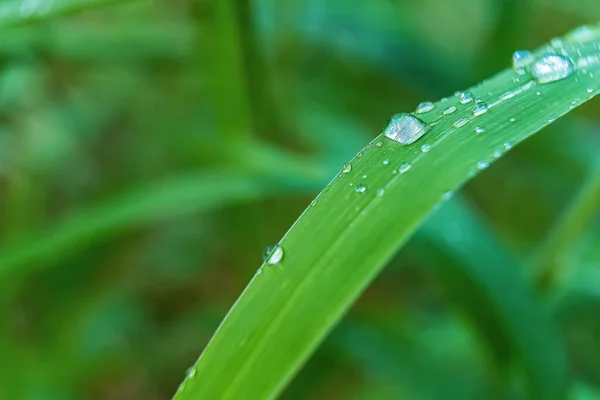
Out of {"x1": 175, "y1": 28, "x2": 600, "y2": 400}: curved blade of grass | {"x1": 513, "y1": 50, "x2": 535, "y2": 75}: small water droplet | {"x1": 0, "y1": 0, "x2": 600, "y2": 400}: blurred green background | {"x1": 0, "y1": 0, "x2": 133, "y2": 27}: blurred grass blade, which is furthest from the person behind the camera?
{"x1": 0, "y1": 0, "x2": 600, "y2": 400}: blurred green background

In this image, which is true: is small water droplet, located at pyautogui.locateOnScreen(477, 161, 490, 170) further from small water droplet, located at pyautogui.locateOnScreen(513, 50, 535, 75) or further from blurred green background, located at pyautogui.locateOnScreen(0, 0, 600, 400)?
blurred green background, located at pyautogui.locateOnScreen(0, 0, 600, 400)

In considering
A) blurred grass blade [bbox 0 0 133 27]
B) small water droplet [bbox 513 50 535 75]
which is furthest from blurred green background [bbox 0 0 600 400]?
small water droplet [bbox 513 50 535 75]

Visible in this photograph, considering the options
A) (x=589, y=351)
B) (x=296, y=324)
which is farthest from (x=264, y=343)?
(x=589, y=351)

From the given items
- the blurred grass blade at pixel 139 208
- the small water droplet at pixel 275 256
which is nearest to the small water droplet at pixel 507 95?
the small water droplet at pixel 275 256

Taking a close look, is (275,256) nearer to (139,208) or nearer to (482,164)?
(482,164)

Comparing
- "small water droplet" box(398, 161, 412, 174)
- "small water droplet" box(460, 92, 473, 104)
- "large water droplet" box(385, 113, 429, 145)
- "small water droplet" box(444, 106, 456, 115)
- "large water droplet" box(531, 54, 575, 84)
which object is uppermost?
"large water droplet" box(531, 54, 575, 84)

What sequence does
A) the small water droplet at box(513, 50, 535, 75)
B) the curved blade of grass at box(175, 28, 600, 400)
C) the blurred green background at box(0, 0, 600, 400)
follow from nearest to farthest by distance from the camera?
the curved blade of grass at box(175, 28, 600, 400), the small water droplet at box(513, 50, 535, 75), the blurred green background at box(0, 0, 600, 400)
